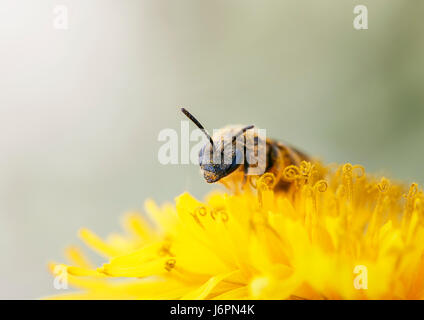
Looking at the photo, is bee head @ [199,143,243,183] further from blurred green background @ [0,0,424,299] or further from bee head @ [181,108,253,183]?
blurred green background @ [0,0,424,299]

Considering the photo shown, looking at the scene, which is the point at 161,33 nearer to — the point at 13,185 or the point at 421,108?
the point at 13,185

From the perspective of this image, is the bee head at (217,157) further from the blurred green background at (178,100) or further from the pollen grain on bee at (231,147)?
the blurred green background at (178,100)

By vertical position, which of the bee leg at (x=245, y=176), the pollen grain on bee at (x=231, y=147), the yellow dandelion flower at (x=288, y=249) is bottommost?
the yellow dandelion flower at (x=288, y=249)

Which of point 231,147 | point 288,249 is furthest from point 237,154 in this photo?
point 288,249

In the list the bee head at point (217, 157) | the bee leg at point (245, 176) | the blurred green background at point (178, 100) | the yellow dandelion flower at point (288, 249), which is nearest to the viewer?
the yellow dandelion flower at point (288, 249)

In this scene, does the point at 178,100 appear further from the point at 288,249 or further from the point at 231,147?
the point at 288,249

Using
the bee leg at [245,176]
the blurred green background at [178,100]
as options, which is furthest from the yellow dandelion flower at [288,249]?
the blurred green background at [178,100]

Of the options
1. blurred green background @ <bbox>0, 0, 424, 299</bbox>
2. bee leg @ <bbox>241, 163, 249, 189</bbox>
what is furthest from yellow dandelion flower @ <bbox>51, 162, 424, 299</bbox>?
blurred green background @ <bbox>0, 0, 424, 299</bbox>

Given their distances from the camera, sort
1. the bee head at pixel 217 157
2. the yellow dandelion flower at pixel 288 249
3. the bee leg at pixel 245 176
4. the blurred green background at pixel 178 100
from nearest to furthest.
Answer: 1. the yellow dandelion flower at pixel 288 249
2. the bee head at pixel 217 157
3. the bee leg at pixel 245 176
4. the blurred green background at pixel 178 100
